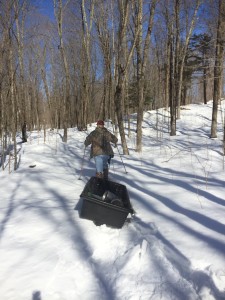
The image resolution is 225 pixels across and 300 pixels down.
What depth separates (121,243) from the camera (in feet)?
13.7

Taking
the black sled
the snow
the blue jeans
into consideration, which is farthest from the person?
the black sled

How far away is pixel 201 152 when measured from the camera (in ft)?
34.6

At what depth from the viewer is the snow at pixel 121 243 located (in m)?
3.17

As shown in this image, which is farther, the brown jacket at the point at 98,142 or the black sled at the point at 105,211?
the brown jacket at the point at 98,142

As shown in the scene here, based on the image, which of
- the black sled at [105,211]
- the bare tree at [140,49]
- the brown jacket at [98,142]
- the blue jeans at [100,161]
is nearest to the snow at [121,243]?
the black sled at [105,211]

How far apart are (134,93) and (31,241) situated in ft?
77.0

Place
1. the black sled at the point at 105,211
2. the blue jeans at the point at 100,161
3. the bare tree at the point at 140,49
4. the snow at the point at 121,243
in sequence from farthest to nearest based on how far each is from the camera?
the bare tree at the point at 140,49, the blue jeans at the point at 100,161, the black sled at the point at 105,211, the snow at the point at 121,243

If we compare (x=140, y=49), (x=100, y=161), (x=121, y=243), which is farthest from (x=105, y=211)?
(x=140, y=49)

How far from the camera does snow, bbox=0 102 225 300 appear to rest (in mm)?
3168

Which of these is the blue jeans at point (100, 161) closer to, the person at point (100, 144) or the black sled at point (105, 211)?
the person at point (100, 144)

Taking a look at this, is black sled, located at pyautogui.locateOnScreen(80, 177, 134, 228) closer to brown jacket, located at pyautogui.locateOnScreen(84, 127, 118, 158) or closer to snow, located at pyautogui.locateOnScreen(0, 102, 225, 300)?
snow, located at pyautogui.locateOnScreen(0, 102, 225, 300)

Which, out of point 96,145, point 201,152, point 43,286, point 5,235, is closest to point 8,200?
point 5,235

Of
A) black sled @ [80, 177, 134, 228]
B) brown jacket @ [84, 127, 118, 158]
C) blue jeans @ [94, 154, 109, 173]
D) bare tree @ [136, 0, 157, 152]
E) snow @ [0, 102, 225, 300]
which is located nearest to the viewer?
snow @ [0, 102, 225, 300]

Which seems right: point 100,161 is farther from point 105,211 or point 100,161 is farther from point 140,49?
point 140,49
